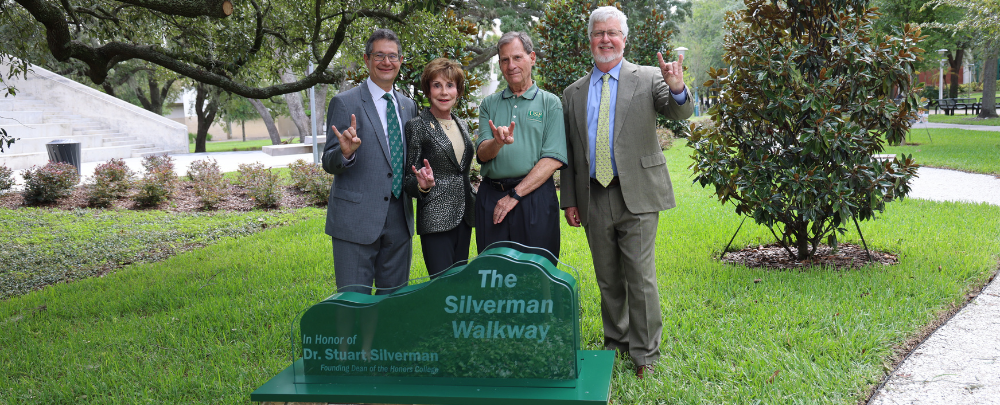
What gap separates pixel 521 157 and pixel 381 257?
909 mm

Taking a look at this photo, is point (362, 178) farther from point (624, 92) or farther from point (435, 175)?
point (624, 92)

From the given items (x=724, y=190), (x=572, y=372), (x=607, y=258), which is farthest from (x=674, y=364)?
(x=724, y=190)

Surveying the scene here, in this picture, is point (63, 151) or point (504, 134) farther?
point (63, 151)

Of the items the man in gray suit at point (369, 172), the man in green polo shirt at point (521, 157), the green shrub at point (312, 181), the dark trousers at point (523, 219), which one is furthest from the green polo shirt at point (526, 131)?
the green shrub at point (312, 181)

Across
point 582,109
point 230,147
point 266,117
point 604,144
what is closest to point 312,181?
point 582,109

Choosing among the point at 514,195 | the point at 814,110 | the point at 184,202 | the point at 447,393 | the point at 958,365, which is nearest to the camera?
the point at 447,393

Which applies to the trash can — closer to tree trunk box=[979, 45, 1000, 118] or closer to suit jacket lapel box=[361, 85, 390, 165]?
suit jacket lapel box=[361, 85, 390, 165]

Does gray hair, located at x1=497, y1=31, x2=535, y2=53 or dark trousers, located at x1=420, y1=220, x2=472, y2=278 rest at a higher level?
gray hair, located at x1=497, y1=31, x2=535, y2=53

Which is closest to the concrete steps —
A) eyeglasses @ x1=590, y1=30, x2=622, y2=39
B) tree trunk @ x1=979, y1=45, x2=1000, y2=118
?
eyeglasses @ x1=590, y1=30, x2=622, y2=39

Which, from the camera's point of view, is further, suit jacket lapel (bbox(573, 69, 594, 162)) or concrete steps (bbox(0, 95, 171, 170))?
concrete steps (bbox(0, 95, 171, 170))

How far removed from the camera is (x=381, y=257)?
11.4ft

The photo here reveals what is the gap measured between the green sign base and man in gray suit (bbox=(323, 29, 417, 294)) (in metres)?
0.71

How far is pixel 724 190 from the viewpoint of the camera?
5930mm

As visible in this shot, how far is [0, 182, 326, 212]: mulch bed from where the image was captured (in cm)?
1184
